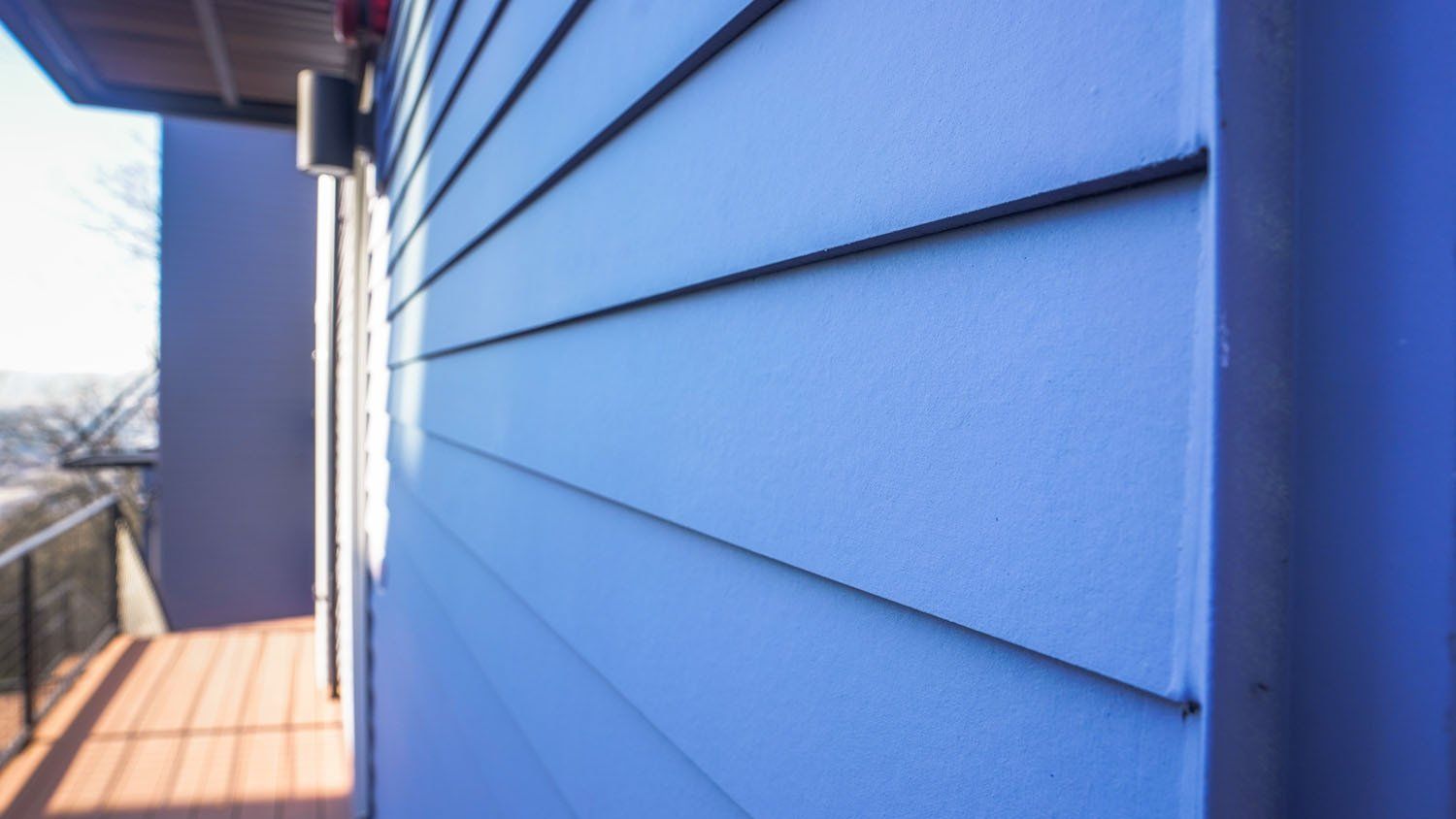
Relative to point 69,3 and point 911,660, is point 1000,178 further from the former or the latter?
point 69,3

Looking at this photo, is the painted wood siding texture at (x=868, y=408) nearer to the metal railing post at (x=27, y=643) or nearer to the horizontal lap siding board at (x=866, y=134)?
the horizontal lap siding board at (x=866, y=134)

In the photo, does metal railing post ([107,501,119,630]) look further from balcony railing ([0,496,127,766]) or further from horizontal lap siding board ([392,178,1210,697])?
horizontal lap siding board ([392,178,1210,697])

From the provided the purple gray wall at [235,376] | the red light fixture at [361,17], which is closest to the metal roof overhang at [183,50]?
the red light fixture at [361,17]

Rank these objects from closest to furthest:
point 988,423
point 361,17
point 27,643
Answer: point 988,423 < point 361,17 < point 27,643

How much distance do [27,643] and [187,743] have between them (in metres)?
1.08

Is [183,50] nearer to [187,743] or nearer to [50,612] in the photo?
[187,743]

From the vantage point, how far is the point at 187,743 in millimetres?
4129

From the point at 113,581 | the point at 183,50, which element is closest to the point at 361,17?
the point at 183,50

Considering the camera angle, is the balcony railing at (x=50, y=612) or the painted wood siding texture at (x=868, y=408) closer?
the painted wood siding texture at (x=868, y=408)

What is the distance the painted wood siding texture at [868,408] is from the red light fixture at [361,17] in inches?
83.3

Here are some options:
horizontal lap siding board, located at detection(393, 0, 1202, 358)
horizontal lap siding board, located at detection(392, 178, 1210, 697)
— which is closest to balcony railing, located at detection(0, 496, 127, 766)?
horizontal lap siding board, located at detection(393, 0, 1202, 358)

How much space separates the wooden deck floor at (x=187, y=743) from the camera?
3582 mm

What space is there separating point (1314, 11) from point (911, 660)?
336mm

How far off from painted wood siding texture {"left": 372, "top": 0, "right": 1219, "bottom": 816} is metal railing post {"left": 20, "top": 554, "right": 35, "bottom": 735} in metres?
4.46
